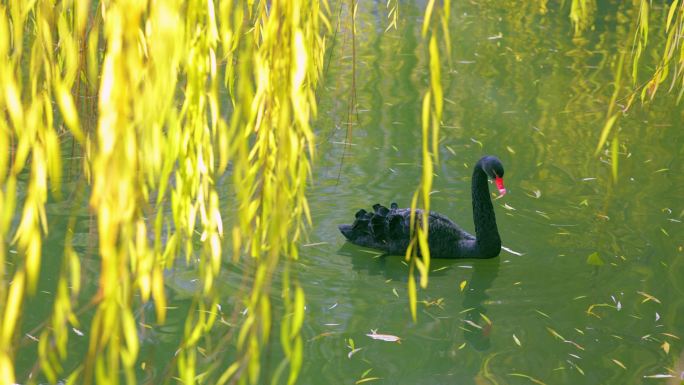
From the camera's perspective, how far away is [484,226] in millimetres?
4141

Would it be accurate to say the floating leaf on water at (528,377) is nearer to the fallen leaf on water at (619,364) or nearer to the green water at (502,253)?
the green water at (502,253)

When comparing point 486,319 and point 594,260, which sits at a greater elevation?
point 594,260

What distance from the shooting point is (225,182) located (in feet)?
15.5

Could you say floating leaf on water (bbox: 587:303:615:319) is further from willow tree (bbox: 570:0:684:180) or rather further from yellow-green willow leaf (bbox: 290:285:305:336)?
yellow-green willow leaf (bbox: 290:285:305:336)

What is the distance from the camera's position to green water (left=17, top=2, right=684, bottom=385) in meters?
3.33

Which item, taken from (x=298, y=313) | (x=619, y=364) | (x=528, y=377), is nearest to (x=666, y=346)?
(x=619, y=364)

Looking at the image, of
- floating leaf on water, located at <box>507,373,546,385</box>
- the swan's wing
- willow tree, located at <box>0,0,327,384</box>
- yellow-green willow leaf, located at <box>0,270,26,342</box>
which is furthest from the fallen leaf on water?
yellow-green willow leaf, located at <box>0,270,26,342</box>

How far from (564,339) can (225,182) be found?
76.2 inches

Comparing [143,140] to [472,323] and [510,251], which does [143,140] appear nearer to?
[472,323]

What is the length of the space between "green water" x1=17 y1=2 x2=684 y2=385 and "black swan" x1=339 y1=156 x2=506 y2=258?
0.06m

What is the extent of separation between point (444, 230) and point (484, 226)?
20 centimetres

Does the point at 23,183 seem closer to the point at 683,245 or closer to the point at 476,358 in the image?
the point at 476,358

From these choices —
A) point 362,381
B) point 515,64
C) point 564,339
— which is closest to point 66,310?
point 362,381

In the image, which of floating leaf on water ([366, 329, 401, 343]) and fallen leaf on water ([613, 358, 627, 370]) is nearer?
fallen leaf on water ([613, 358, 627, 370])
